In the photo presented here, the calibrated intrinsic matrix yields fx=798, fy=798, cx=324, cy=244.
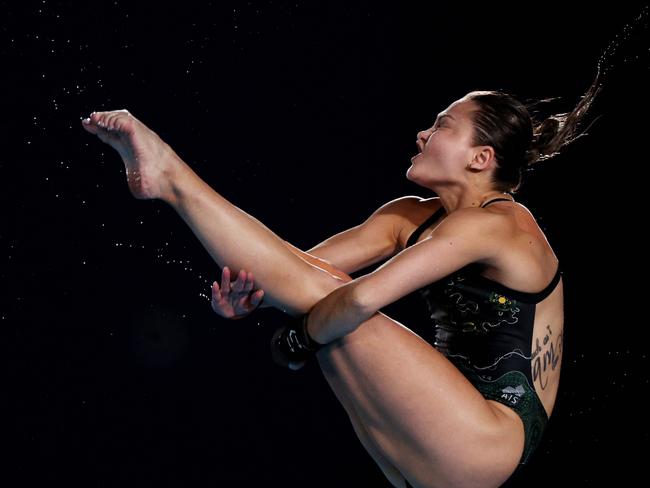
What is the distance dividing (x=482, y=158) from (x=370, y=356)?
0.64 meters

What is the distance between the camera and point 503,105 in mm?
2100

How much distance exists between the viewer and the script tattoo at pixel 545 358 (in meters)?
1.97

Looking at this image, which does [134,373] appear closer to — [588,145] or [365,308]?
[365,308]

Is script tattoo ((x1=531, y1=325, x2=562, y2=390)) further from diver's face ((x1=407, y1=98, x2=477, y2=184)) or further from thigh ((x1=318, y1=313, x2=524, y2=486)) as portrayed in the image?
diver's face ((x1=407, y1=98, x2=477, y2=184))

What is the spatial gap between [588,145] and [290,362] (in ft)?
6.09

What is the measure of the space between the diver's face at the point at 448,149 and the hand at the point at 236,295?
0.57m

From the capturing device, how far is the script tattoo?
6.48 feet

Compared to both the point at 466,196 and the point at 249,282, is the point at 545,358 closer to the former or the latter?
the point at 466,196

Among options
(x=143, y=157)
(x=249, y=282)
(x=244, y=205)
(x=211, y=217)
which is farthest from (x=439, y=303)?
(x=244, y=205)

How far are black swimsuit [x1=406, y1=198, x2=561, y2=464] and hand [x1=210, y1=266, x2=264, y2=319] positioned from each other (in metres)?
0.51

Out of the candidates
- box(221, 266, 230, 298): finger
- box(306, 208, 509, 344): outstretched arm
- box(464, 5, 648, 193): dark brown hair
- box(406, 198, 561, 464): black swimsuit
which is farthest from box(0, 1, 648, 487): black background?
box(306, 208, 509, 344): outstretched arm

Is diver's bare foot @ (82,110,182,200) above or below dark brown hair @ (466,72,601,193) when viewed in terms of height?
above

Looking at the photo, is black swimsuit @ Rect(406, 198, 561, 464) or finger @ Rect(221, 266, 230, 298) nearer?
finger @ Rect(221, 266, 230, 298)

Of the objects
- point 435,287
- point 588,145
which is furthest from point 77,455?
point 588,145
